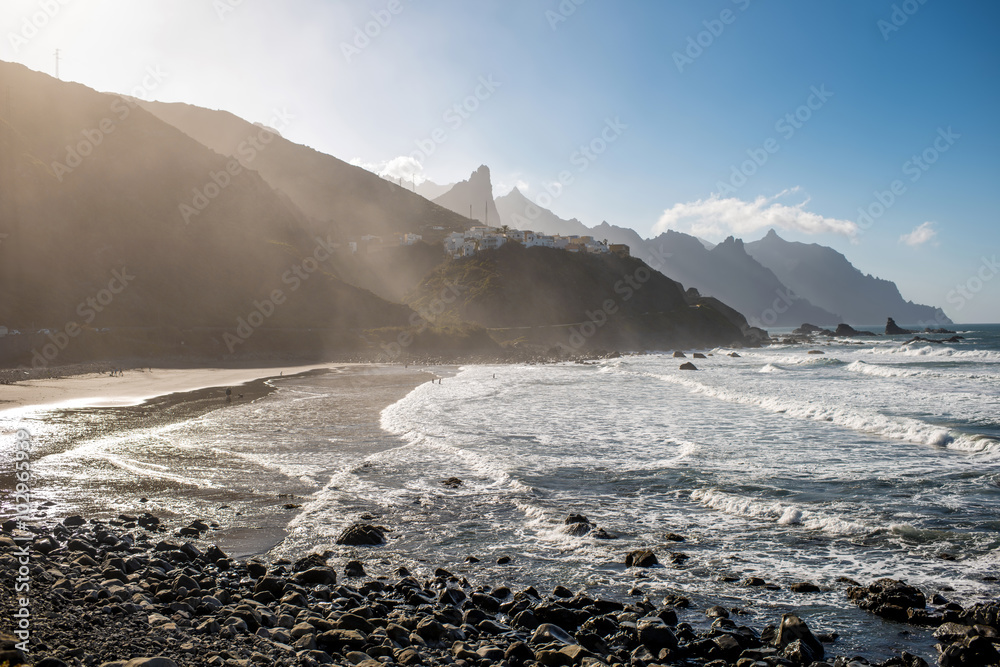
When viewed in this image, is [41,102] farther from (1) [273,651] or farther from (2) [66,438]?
(1) [273,651]

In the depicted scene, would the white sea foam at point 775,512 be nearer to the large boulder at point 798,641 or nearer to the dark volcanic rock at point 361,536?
the large boulder at point 798,641

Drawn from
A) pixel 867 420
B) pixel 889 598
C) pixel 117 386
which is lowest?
pixel 889 598

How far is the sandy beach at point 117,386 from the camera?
91.1 feet

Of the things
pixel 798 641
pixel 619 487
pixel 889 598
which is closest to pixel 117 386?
pixel 619 487

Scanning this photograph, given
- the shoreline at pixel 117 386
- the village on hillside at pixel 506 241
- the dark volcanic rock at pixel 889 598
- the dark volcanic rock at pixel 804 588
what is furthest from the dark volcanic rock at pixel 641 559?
the village on hillside at pixel 506 241

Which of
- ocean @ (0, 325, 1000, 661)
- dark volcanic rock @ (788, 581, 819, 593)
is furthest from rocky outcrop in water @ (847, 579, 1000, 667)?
dark volcanic rock @ (788, 581, 819, 593)

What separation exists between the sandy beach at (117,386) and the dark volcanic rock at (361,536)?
23623 mm

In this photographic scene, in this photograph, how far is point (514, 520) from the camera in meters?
11.8

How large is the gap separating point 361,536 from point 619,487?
267 inches

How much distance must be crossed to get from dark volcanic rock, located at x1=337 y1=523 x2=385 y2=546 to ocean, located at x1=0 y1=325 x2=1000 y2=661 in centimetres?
29

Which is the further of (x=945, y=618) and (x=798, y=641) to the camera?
(x=945, y=618)

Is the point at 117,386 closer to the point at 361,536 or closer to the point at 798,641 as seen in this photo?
the point at 361,536

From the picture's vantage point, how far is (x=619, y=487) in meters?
14.2

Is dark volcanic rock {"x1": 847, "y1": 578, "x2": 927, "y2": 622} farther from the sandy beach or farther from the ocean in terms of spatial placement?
the sandy beach
